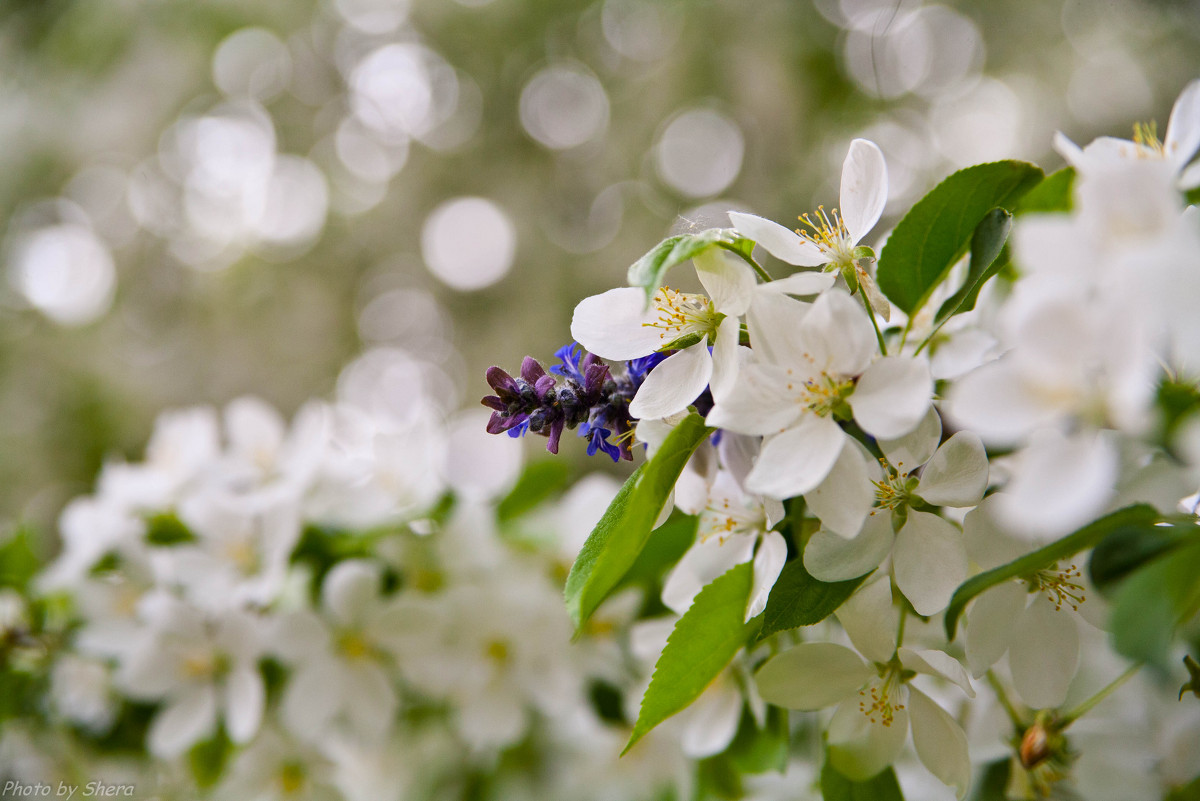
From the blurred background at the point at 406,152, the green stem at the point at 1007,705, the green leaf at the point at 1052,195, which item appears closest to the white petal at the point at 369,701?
the green stem at the point at 1007,705

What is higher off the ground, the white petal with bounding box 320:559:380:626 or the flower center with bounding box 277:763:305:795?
the white petal with bounding box 320:559:380:626

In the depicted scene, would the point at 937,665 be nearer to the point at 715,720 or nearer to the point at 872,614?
the point at 872,614

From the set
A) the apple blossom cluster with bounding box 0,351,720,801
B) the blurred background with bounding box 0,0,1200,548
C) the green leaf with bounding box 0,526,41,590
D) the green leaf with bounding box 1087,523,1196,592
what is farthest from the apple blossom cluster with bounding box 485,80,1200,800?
the blurred background with bounding box 0,0,1200,548

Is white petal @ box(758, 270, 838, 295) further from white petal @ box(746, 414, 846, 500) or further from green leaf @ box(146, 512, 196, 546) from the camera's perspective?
green leaf @ box(146, 512, 196, 546)

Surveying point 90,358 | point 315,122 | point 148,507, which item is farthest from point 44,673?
point 315,122

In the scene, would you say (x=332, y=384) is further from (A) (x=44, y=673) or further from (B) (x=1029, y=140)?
(B) (x=1029, y=140)

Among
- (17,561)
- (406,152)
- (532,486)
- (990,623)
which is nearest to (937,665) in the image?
(990,623)
